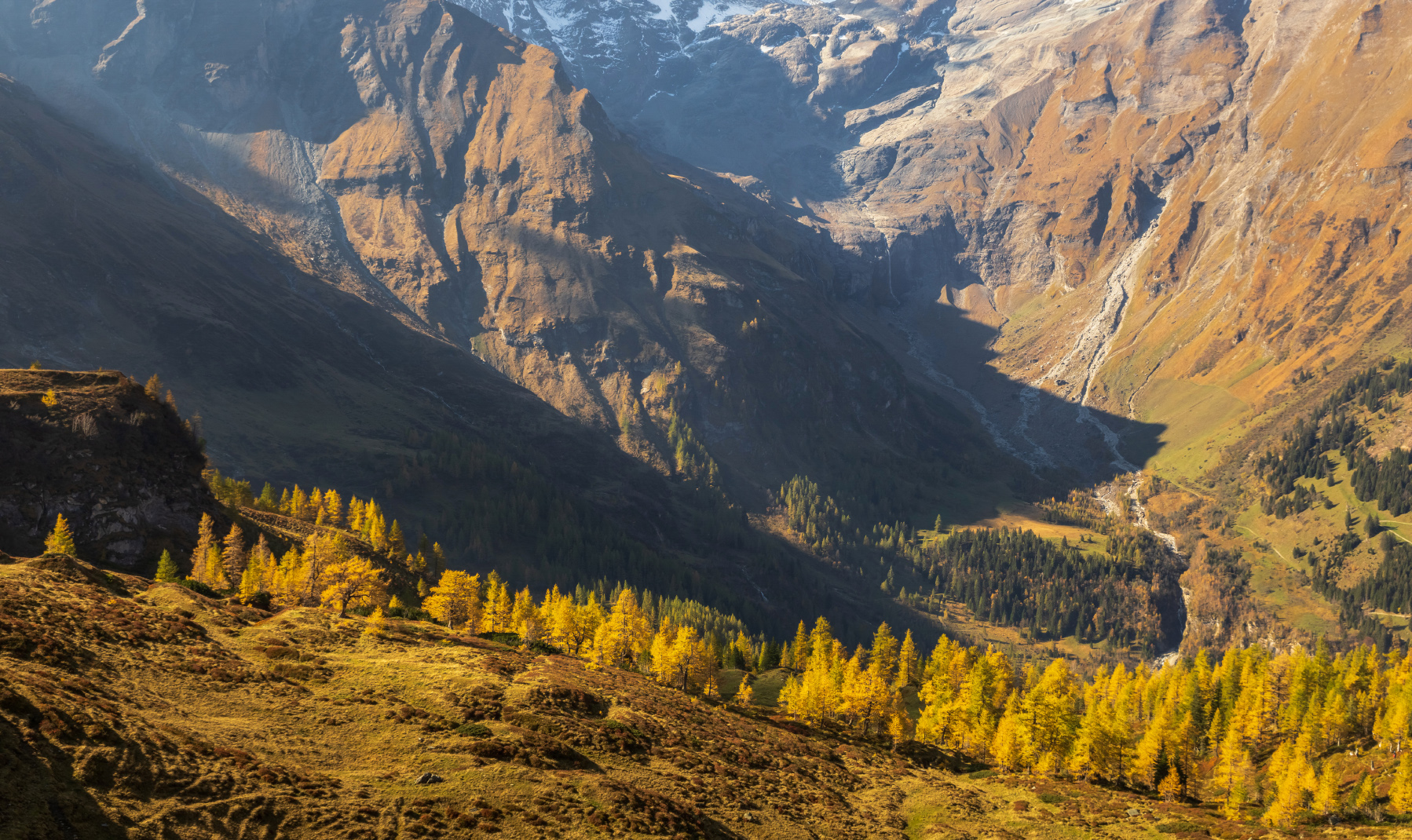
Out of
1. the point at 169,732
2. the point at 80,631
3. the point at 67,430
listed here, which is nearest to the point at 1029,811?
the point at 169,732

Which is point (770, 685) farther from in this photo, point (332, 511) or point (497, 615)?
point (332, 511)

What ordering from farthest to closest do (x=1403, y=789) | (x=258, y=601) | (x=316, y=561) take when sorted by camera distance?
(x=316, y=561) → (x=1403, y=789) → (x=258, y=601)

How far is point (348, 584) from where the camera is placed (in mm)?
98812

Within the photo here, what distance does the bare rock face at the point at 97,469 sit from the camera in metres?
99.9

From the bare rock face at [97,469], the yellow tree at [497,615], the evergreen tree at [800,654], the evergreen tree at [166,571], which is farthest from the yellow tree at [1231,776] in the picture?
the bare rock face at [97,469]

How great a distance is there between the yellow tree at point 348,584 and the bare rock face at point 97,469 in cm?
2417

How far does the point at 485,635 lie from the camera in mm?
110125

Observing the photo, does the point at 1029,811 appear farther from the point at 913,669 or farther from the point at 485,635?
the point at 913,669

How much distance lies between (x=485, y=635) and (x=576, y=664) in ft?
60.3

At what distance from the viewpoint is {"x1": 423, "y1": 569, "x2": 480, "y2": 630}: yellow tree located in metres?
115

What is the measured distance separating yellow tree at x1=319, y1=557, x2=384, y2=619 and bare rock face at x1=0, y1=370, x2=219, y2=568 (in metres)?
24.2

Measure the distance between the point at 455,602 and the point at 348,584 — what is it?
68.2 feet

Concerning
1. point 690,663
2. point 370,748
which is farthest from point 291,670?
point 690,663

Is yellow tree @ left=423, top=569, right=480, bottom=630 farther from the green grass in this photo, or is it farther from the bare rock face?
the green grass
